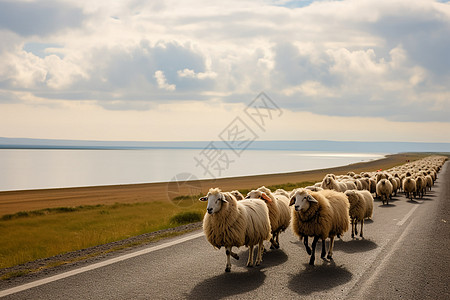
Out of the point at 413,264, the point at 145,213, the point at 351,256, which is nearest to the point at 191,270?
the point at 351,256

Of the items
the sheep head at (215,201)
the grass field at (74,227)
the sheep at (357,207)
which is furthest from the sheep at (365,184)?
the sheep head at (215,201)

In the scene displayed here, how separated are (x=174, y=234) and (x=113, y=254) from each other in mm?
2988

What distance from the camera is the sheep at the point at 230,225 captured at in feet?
26.3

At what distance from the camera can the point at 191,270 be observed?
25.3ft

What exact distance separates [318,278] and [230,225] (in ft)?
6.98

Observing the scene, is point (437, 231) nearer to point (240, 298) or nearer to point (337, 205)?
point (337, 205)

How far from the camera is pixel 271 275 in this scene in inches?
297

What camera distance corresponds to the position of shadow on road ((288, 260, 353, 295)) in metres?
6.76

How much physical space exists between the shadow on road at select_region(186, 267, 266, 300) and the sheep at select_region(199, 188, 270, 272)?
1.39ft

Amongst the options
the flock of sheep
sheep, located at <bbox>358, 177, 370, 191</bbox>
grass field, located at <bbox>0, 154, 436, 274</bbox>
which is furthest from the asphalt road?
sheep, located at <bbox>358, 177, 370, 191</bbox>

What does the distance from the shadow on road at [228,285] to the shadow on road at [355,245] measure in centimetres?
338

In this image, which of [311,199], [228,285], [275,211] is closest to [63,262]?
[228,285]

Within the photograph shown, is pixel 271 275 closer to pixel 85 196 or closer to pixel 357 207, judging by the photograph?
pixel 357 207

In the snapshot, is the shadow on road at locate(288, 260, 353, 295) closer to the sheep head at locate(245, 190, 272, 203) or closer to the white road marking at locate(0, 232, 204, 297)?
the sheep head at locate(245, 190, 272, 203)
